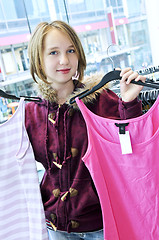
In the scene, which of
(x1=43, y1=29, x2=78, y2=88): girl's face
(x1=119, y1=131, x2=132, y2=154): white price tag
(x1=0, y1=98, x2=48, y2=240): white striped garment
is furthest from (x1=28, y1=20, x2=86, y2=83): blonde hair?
(x1=119, y1=131, x2=132, y2=154): white price tag

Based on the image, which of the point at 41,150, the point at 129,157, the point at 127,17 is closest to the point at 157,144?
the point at 129,157

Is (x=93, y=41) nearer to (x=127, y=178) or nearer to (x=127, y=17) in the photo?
(x=127, y=17)

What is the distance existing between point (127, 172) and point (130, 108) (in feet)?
0.85

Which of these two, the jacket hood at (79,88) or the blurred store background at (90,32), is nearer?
the jacket hood at (79,88)

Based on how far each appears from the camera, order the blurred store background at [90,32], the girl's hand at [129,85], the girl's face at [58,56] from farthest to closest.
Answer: the blurred store background at [90,32], the girl's face at [58,56], the girl's hand at [129,85]

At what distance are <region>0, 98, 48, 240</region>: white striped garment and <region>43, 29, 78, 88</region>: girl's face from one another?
0.19 meters

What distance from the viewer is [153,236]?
1.13 m

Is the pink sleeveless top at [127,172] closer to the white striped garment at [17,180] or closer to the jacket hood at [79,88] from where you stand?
the jacket hood at [79,88]

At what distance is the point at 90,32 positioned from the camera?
325 centimetres

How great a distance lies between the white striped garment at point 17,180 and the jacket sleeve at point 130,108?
16.4 inches

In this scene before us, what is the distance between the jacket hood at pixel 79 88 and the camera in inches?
46.6

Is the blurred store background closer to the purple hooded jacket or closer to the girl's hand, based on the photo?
the purple hooded jacket

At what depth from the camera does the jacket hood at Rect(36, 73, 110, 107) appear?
1.18 meters

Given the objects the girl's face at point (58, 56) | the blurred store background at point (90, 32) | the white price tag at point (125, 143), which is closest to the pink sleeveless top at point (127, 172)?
the white price tag at point (125, 143)
